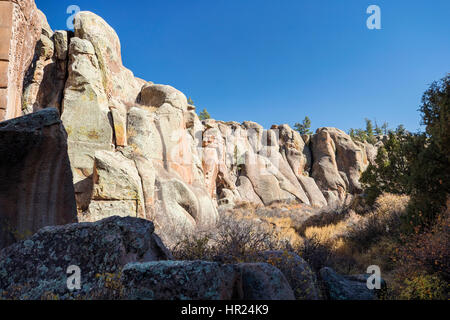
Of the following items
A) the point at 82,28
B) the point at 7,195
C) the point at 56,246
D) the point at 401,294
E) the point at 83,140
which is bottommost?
the point at 401,294

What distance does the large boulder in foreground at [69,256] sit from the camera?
10.5 feet

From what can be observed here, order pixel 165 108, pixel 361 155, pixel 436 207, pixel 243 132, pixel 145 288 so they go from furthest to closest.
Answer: pixel 361 155 < pixel 243 132 < pixel 165 108 < pixel 436 207 < pixel 145 288

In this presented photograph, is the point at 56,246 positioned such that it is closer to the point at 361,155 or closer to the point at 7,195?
the point at 7,195

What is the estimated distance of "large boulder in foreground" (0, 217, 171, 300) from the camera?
10.5 feet

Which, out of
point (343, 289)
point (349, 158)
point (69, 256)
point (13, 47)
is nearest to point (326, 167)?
point (349, 158)

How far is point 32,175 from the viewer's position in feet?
14.8

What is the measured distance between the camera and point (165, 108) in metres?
15.6

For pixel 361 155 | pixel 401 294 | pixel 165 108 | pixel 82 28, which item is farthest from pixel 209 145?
pixel 361 155

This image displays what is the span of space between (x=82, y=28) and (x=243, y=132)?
Result: 20990 mm

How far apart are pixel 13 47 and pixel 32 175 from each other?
4.54m

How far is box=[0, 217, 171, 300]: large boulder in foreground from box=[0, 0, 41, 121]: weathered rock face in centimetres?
501

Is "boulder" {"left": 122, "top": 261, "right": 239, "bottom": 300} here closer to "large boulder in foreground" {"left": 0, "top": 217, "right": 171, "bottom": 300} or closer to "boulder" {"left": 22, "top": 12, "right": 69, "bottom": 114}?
"large boulder in foreground" {"left": 0, "top": 217, "right": 171, "bottom": 300}

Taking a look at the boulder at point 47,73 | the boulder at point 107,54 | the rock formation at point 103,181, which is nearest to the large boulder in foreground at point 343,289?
the rock formation at point 103,181

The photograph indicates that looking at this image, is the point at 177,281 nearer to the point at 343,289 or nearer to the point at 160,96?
the point at 343,289
